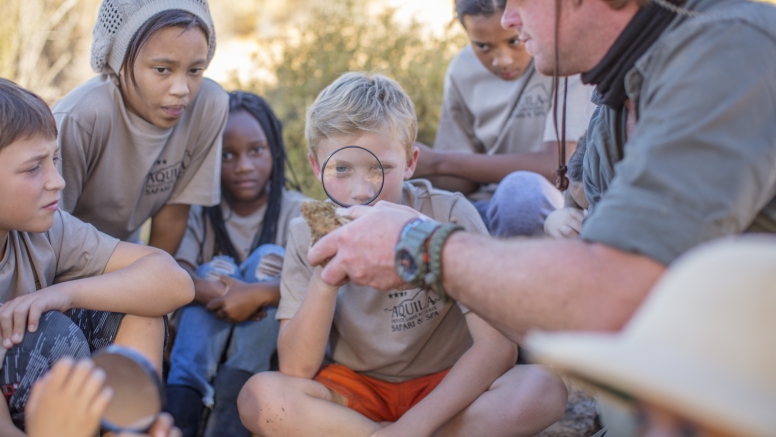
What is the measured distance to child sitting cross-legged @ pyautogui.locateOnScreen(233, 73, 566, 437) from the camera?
274 centimetres

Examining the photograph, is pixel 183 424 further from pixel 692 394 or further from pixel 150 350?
pixel 692 394

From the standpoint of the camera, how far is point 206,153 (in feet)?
13.5

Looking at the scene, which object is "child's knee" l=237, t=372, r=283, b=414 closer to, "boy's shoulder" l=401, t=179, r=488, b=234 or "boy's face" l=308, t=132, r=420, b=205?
"boy's face" l=308, t=132, r=420, b=205

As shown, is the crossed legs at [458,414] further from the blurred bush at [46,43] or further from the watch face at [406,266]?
the blurred bush at [46,43]

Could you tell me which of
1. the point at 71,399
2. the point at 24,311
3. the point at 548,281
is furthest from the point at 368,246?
the point at 24,311

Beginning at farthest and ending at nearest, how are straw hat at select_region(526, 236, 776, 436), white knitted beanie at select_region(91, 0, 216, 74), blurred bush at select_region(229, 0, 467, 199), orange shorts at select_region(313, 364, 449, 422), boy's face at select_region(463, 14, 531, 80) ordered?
blurred bush at select_region(229, 0, 467, 199) → boy's face at select_region(463, 14, 531, 80) → white knitted beanie at select_region(91, 0, 216, 74) → orange shorts at select_region(313, 364, 449, 422) → straw hat at select_region(526, 236, 776, 436)

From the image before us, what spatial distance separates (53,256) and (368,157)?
1373 mm

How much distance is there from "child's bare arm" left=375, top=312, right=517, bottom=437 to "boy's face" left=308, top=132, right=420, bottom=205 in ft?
2.16

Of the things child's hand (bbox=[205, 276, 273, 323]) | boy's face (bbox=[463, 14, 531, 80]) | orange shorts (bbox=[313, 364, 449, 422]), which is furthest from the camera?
boy's face (bbox=[463, 14, 531, 80])

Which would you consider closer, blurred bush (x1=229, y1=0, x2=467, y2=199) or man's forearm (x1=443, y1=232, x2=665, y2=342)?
→ man's forearm (x1=443, y1=232, x2=665, y2=342)

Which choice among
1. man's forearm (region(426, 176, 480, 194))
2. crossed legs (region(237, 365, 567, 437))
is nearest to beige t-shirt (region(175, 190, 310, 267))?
man's forearm (region(426, 176, 480, 194))

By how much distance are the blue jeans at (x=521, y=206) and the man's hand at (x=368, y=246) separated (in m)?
1.53

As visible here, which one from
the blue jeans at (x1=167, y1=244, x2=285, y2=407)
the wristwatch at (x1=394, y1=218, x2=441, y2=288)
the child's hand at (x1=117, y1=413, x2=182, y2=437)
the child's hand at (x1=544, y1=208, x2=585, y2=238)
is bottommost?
the blue jeans at (x1=167, y1=244, x2=285, y2=407)

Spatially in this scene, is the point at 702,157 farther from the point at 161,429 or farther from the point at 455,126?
the point at 455,126
